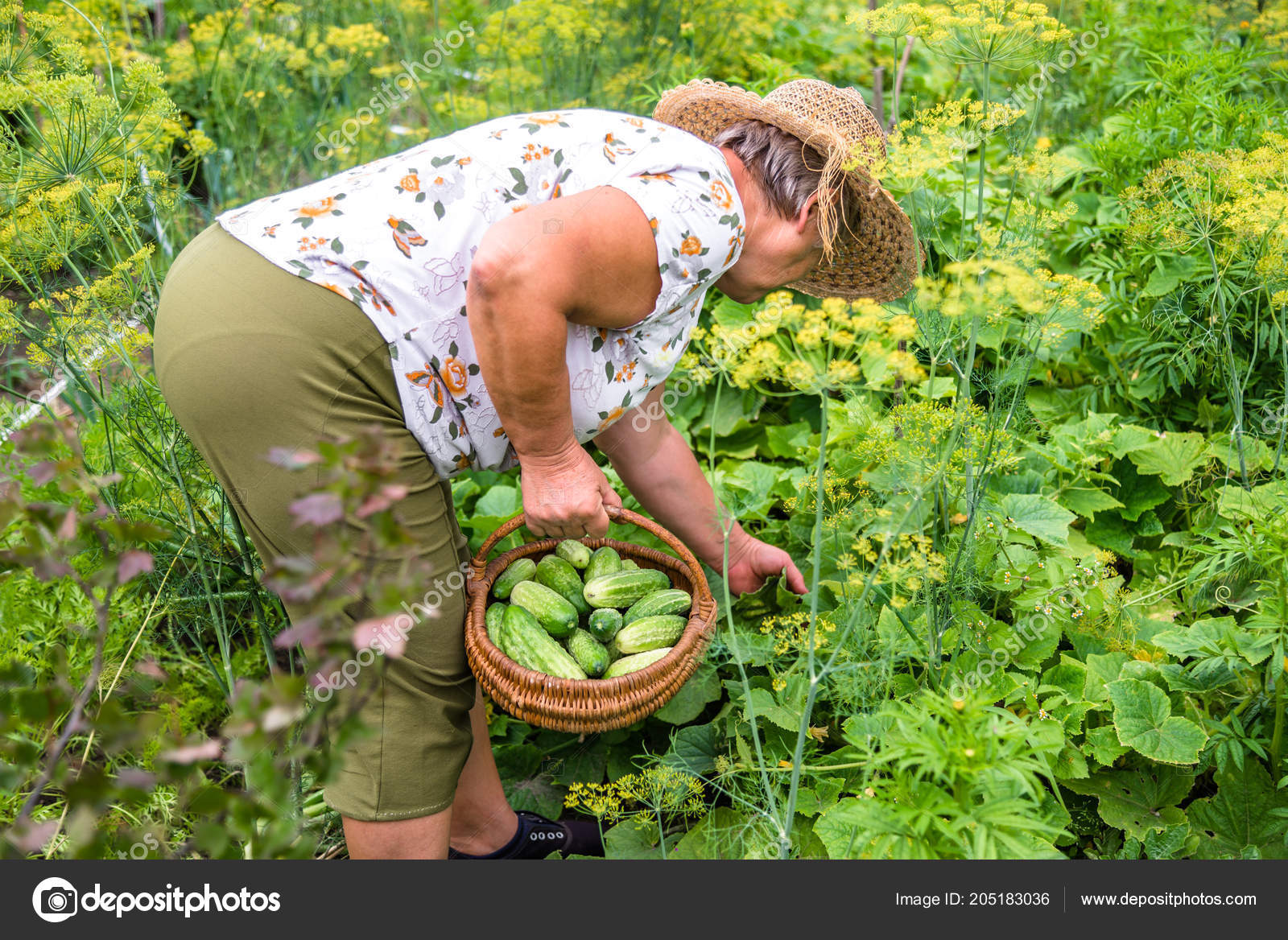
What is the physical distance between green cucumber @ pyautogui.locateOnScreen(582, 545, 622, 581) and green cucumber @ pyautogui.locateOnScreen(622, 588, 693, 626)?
146 mm

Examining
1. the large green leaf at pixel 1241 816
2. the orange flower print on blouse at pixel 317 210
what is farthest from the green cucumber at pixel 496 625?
the large green leaf at pixel 1241 816

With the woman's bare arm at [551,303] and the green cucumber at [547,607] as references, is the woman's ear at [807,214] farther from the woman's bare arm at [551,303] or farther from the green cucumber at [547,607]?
the green cucumber at [547,607]

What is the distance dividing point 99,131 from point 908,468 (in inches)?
88.6

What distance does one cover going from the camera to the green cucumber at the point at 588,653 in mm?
2197

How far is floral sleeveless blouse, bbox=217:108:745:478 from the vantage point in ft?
6.16

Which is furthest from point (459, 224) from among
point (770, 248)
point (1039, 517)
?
point (1039, 517)

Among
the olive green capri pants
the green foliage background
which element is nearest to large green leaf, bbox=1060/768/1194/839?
the green foliage background

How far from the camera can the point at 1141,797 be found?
2.19 metres

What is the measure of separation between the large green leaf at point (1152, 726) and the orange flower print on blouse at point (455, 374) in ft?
5.36

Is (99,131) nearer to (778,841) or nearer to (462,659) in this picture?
(462,659)

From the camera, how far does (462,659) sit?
86.6 inches

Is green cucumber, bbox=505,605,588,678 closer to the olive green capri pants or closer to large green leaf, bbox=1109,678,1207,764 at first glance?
the olive green capri pants

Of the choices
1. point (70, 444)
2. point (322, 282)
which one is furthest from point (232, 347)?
→ point (70, 444)
